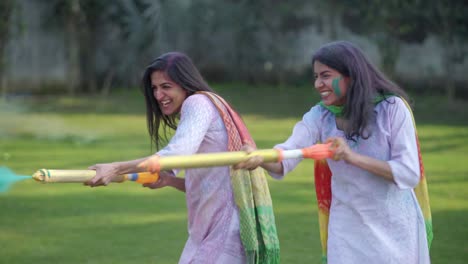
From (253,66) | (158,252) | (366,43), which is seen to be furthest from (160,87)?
(253,66)

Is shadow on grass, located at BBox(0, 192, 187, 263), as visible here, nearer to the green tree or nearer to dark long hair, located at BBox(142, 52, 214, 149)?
dark long hair, located at BBox(142, 52, 214, 149)

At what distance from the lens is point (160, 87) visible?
14.5 ft

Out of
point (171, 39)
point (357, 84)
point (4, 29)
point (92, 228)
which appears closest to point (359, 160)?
point (357, 84)

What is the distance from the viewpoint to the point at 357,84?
3.90 meters

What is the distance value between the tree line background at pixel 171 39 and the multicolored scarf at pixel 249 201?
19.6 m

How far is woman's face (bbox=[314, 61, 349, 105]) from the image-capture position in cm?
397

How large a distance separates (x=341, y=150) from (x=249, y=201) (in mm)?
799

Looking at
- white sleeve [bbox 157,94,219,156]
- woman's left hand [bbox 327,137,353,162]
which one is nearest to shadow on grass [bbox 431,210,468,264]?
white sleeve [bbox 157,94,219,156]

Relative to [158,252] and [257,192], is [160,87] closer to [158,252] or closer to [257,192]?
[257,192]

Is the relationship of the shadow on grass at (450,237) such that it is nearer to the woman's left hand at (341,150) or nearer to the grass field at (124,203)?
the grass field at (124,203)

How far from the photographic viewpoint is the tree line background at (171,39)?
2484 centimetres

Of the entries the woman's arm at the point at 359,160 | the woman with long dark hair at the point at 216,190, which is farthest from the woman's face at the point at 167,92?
the woman's arm at the point at 359,160

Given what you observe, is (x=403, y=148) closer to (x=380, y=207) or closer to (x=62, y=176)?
(x=380, y=207)

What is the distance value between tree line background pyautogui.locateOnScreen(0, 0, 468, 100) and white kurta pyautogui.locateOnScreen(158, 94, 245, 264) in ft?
64.6
